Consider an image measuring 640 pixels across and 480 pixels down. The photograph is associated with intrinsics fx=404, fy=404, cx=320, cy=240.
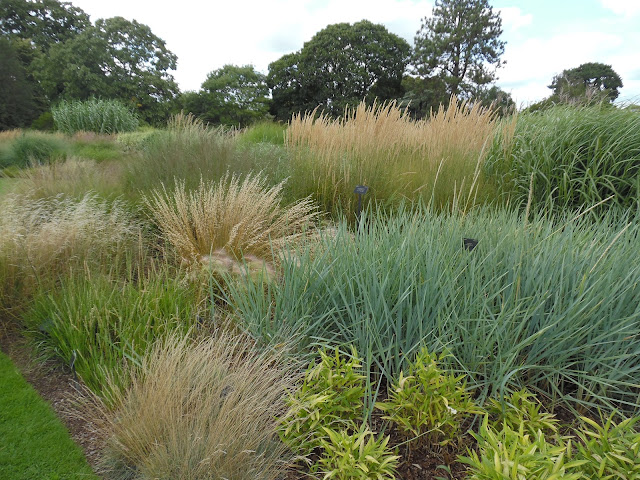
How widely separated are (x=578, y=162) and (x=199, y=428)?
15.0 ft

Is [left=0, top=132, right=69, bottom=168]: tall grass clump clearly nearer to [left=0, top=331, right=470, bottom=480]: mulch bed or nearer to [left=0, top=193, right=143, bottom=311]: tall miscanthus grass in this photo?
[left=0, top=193, right=143, bottom=311]: tall miscanthus grass

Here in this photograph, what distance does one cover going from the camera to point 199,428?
1515 millimetres

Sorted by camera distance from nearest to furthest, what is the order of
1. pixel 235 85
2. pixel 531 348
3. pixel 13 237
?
pixel 531 348
pixel 13 237
pixel 235 85

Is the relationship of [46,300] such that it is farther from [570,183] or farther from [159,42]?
[159,42]

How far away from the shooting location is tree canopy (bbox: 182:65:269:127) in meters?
25.7

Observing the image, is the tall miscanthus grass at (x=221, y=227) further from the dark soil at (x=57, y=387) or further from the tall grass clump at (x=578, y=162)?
the tall grass clump at (x=578, y=162)

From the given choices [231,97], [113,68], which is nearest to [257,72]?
[231,97]

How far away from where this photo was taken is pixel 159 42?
28.9 m

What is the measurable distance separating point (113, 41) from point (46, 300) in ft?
100

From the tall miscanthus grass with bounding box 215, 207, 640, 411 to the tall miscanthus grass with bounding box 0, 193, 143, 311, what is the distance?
5.24ft

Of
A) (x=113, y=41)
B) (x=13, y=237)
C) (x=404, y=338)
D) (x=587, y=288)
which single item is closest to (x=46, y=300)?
(x=13, y=237)

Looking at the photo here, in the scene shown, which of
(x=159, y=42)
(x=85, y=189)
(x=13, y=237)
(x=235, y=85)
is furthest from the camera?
(x=159, y=42)

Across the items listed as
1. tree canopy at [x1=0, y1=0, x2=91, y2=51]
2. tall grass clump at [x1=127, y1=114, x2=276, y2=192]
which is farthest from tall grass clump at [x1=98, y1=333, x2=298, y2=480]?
tree canopy at [x1=0, y1=0, x2=91, y2=51]

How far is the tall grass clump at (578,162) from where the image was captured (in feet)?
13.5
